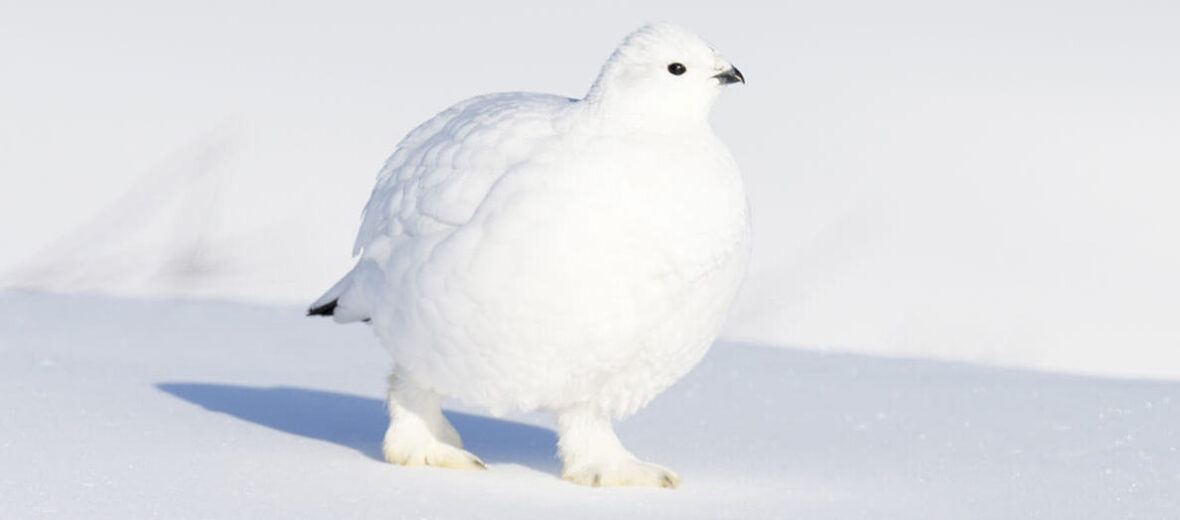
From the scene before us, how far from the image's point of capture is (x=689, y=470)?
6051mm

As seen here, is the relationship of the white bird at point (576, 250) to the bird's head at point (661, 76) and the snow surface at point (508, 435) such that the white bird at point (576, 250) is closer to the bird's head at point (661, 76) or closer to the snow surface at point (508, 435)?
the bird's head at point (661, 76)

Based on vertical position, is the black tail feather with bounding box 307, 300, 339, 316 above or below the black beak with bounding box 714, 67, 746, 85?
below

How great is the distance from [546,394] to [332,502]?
0.79 m

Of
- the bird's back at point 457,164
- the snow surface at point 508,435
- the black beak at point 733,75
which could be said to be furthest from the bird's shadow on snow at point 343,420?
the black beak at point 733,75

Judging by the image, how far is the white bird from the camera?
5.33 m

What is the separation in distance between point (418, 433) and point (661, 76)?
4.54ft

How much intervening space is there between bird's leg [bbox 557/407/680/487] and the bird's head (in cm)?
94

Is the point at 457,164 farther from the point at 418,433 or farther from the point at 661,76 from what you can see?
the point at 418,433

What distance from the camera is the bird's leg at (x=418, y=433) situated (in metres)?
5.89

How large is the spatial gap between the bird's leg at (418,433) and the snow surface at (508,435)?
0.09 meters

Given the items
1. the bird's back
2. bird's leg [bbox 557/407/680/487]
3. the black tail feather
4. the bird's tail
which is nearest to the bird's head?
the bird's back

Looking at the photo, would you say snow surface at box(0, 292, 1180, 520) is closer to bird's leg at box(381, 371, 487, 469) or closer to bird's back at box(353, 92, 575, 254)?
bird's leg at box(381, 371, 487, 469)

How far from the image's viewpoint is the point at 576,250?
529cm

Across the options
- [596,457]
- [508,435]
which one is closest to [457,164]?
[596,457]
